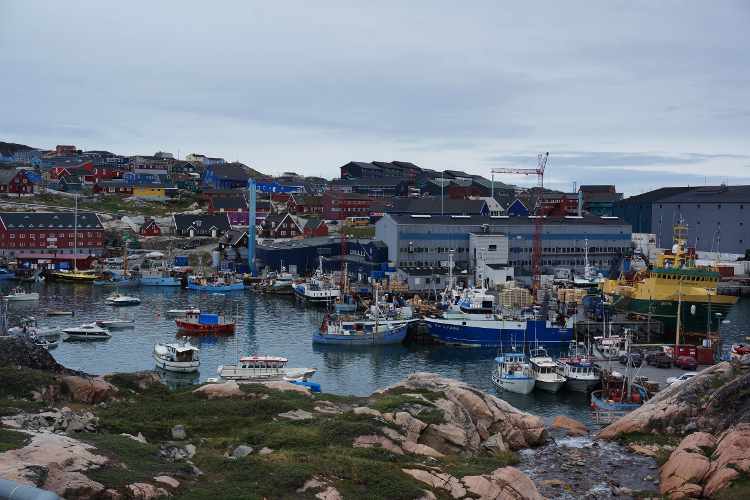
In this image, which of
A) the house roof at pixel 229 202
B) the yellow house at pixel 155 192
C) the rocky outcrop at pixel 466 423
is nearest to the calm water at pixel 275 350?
the rocky outcrop at pixel 466 423

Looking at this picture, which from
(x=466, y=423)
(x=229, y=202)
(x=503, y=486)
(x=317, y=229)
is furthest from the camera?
(x=229, y=202)

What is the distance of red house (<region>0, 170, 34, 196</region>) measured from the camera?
117m

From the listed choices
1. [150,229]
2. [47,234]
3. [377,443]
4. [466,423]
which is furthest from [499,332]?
[150,229]

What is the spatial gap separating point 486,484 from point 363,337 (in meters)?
34.2

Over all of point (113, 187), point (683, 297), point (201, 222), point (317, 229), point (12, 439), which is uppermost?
point (113, 187)

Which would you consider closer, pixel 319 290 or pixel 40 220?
pixel 319 290

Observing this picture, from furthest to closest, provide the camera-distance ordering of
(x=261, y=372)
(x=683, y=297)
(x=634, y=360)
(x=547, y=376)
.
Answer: (x=683, y=297) < (x=634, y=360) < (x=547, y=376) < (x=261, y=372)

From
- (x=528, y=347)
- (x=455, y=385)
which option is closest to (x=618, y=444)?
(x=455, y=385)

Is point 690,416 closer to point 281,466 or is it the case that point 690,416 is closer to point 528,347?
point 281,466

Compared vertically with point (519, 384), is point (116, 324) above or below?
above

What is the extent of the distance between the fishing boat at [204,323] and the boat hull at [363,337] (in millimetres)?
8935

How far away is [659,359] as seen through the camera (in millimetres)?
41156

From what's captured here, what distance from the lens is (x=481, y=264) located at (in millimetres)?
75250

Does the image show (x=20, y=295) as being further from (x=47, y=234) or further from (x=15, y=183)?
(x=15, y=183)
